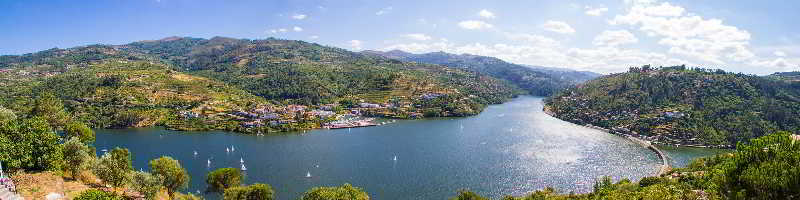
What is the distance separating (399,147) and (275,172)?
39952mm

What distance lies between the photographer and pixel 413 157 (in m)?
108

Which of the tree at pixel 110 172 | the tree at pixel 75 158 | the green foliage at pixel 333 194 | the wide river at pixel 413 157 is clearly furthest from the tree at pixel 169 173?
the green foliage at pixel 333 194

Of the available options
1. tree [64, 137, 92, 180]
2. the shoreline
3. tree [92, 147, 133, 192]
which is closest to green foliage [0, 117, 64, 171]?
tree [64, 137, 92, 180]

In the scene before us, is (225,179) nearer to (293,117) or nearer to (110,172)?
(110,172)

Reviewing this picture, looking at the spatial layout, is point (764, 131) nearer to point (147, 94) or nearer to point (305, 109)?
point (305, 109)

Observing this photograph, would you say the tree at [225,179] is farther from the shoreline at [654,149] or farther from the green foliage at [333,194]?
the shoreline at [654,149]

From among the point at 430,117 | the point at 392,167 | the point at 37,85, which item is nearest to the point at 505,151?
the point at 392,167

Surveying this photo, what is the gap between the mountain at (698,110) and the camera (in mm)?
137250

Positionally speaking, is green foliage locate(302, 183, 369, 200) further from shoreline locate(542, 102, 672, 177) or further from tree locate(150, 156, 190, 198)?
shoreline locate(542, 102, 672, 177)

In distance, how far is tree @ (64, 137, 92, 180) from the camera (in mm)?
47281

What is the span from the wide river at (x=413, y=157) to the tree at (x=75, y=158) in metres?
23.3

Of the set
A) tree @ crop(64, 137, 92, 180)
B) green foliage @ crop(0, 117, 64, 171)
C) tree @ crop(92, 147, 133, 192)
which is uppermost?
green foliage @ crop(0, 117, 64, 171)

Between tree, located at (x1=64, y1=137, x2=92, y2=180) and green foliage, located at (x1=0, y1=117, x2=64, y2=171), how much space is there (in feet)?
9.07

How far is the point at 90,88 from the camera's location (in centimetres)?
18262
